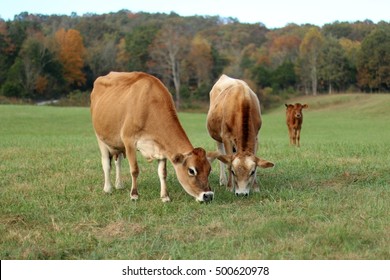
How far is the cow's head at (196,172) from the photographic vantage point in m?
8.41

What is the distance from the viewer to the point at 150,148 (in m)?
9.09

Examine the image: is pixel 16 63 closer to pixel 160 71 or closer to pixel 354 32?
pixel 160 71

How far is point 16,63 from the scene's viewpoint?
76812mm

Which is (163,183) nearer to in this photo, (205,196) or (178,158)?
(178,158)

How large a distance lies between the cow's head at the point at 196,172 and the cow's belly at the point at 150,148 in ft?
1.54

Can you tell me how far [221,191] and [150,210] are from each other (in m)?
1.91

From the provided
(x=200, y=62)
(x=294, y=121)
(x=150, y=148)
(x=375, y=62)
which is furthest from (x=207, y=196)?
(x=200, y=62)

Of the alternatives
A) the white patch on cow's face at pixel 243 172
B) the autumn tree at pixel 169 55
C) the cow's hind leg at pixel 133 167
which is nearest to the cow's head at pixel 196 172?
the white patch on cow's face at pixel 243 172

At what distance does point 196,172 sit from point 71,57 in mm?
81076

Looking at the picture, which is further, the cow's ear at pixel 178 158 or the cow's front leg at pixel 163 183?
the cow's front leg at pixel 163 183

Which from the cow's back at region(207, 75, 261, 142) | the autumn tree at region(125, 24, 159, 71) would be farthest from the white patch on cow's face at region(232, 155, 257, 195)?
the autumn tree at region(125, 24, 159, 71)

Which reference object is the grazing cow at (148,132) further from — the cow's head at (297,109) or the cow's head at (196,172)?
the cow's head at (297,109)
